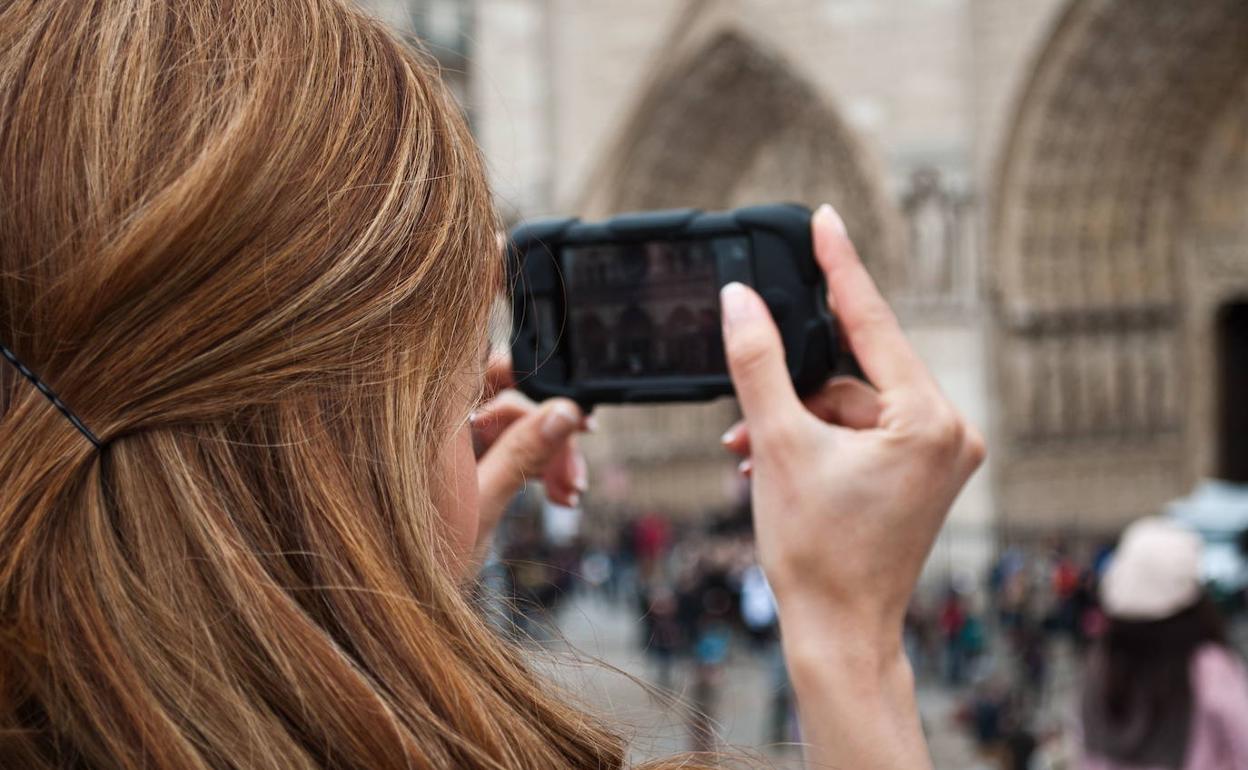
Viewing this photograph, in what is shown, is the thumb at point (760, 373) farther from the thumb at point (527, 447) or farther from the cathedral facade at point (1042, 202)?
the cathedral facade at point (1042, 202)

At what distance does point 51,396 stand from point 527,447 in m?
0.59

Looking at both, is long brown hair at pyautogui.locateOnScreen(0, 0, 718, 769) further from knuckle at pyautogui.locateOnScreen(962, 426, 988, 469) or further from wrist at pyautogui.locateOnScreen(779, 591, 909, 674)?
knuckle at pyautogui.locateOnScreen(962, 426, 988, 469)

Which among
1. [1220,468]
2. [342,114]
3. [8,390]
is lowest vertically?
[1220,468]

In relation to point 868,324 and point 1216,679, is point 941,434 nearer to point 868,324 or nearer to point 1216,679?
point 868,324

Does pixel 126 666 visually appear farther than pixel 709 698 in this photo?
No

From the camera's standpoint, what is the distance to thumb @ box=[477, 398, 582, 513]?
109cm

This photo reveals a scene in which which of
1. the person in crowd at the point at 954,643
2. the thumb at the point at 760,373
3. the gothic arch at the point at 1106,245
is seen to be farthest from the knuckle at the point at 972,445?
the gothic arch at the point at 1106,245

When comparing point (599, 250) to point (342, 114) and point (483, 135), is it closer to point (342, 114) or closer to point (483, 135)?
point (342, 114)

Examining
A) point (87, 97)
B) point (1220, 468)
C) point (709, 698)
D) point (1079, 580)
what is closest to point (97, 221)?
point (87, 97)

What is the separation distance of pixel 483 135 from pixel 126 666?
13.2 m

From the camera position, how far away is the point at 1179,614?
8.45ft

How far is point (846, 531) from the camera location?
2.76 feet

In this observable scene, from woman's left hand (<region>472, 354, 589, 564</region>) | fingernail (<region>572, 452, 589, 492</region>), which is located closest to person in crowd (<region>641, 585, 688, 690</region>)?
fingernail (<region>572, 452, 589, 492</region>)

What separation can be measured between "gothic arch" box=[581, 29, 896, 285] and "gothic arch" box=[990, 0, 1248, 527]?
1394 millimetres
